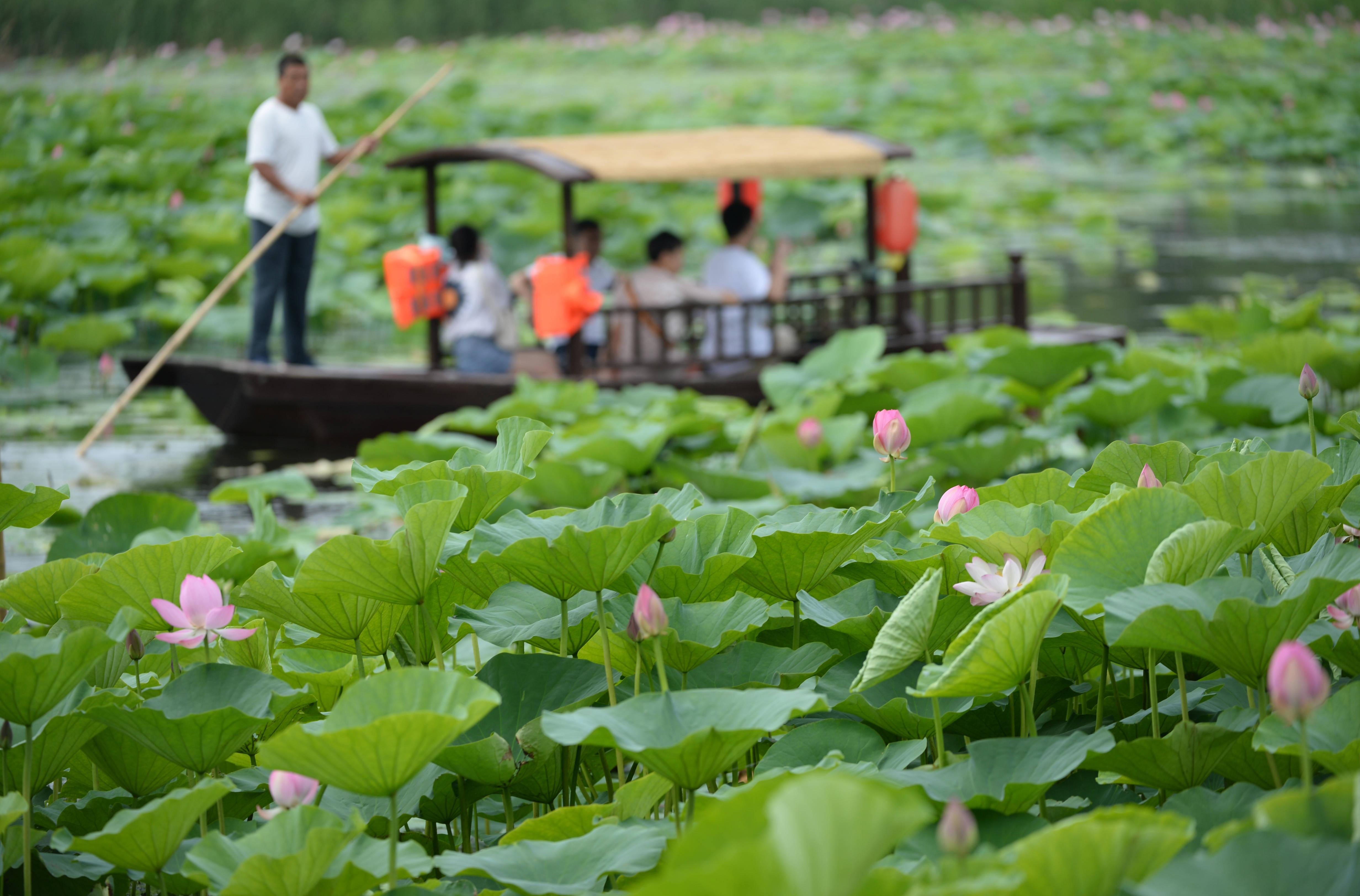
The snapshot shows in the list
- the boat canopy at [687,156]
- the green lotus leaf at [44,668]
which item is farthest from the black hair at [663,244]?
the green lotus leaf at [44,668]

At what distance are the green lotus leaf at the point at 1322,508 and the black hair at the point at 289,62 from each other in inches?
160

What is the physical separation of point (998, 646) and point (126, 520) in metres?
1.51

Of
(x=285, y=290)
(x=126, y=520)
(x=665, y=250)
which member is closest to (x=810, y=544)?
(x=126, y=520)

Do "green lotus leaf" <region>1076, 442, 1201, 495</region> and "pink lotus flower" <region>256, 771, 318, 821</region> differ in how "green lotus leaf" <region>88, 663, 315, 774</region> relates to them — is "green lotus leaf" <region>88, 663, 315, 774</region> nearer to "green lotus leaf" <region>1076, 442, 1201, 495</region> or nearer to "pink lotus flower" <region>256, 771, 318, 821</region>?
"pink lotus flower" <region>256, 771, 318, 821</region>

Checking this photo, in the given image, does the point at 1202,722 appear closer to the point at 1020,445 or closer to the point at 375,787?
the point at 375,787

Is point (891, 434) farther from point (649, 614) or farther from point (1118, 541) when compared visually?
point (649, 614)

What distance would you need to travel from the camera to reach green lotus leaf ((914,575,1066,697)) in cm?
92

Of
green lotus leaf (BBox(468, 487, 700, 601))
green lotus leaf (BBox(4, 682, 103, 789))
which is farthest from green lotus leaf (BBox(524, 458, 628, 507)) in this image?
green lotus leaf (BBox(4, 682, 103, 789))

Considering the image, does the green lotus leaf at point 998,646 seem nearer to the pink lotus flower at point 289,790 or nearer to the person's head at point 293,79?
the pink lotus flower at point 289,790

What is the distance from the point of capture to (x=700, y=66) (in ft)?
56.7

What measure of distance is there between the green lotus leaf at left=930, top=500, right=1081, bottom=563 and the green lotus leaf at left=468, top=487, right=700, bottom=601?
9.3 inches

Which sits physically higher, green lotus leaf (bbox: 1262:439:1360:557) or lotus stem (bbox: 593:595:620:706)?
green lotus leaf (bbox: 1262:439:1360:557)

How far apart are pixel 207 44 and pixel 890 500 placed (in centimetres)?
789

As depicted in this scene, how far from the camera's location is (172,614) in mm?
1141
